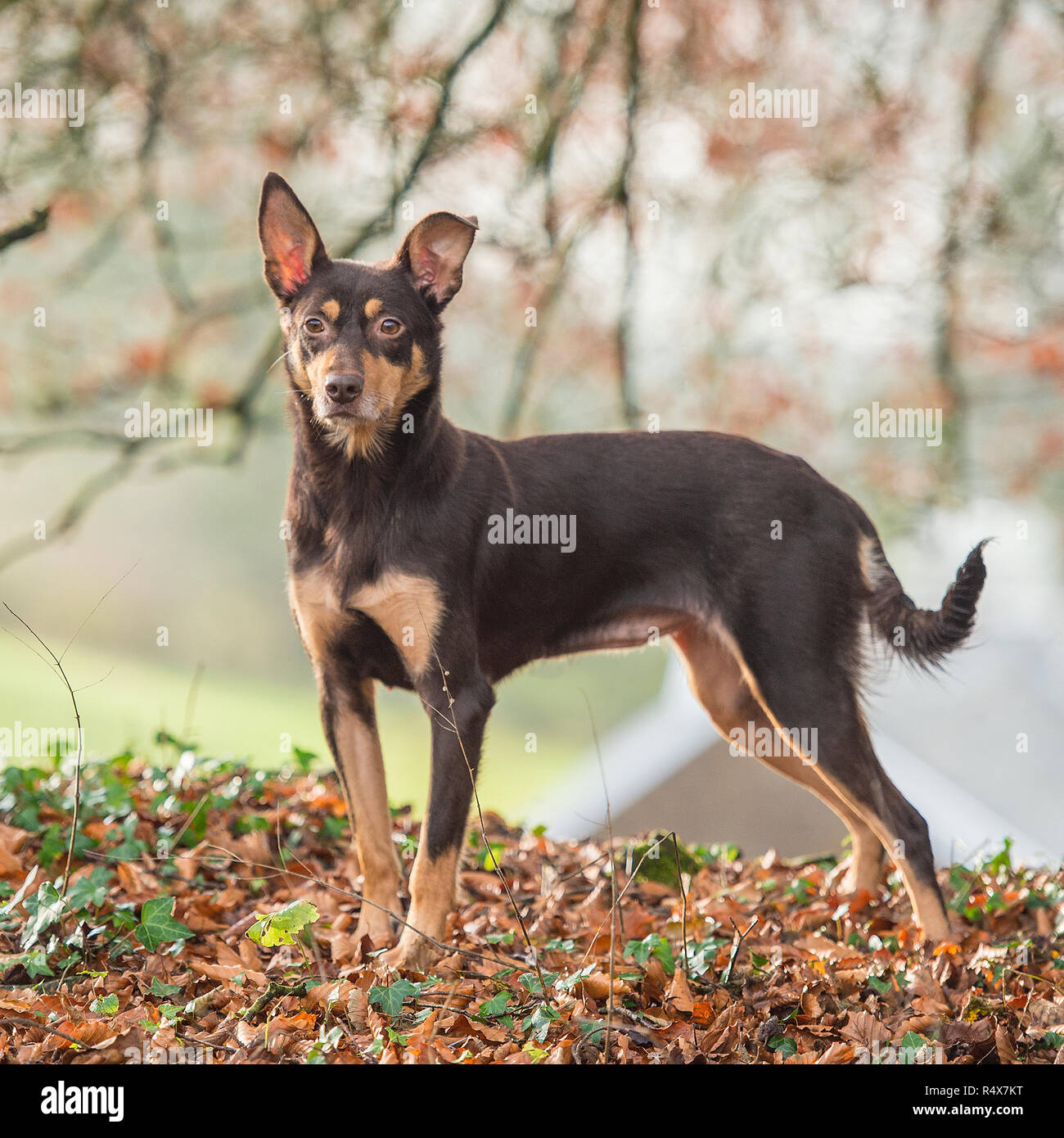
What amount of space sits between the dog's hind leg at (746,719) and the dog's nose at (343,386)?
1.85 m

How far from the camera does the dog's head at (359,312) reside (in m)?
3.62

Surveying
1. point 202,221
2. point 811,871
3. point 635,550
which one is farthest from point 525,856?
point 202,221

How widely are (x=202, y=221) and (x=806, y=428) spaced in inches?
217

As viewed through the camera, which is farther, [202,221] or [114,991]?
[202,221]

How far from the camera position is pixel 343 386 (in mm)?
3506

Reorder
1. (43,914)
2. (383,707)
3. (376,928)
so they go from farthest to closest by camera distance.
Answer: (383,707), (376,928), (43,914)

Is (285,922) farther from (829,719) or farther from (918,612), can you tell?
(918,612)

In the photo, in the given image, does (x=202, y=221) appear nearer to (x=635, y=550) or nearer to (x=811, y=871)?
(x=635, y=550)

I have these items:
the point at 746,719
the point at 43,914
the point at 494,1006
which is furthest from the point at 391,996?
the point at 746,719

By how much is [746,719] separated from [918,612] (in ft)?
2.92

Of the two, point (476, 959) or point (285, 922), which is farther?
point (476, 959)

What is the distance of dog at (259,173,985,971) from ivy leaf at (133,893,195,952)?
0.70 m

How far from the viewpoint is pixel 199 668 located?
4.60 metres

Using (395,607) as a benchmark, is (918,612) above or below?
above
